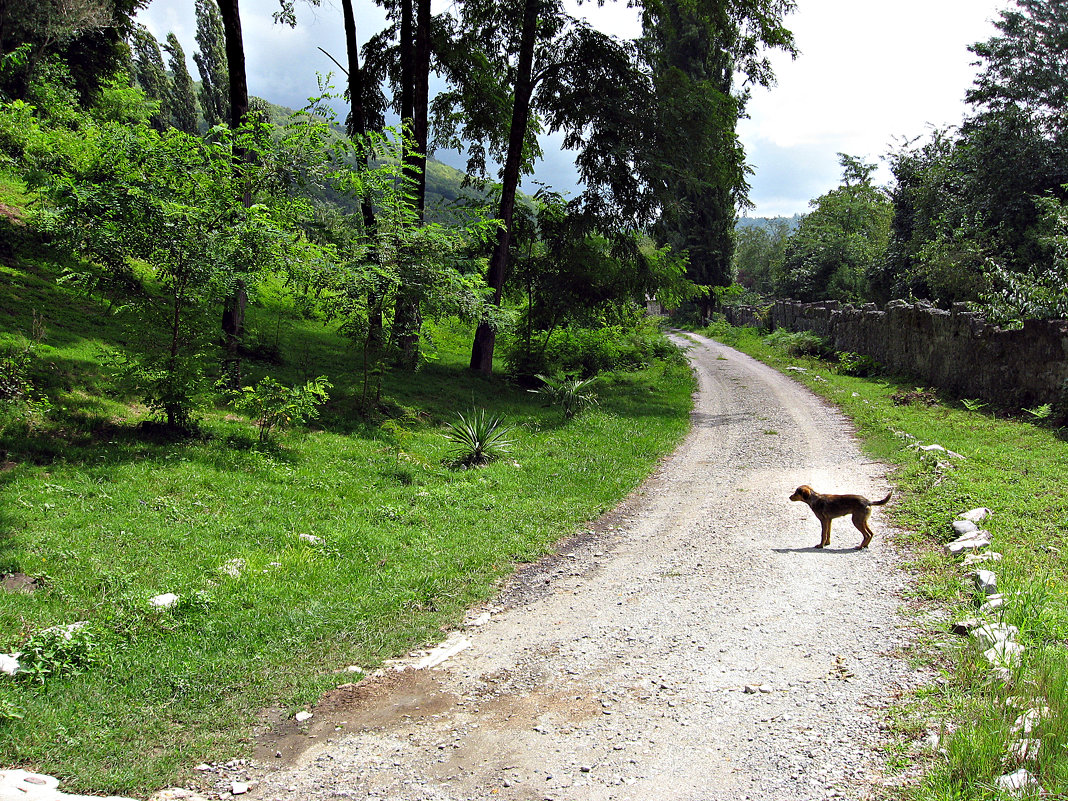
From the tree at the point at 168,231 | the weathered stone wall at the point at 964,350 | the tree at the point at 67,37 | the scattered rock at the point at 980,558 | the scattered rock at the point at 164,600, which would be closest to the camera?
→ the scattered rock at the point at 164,600

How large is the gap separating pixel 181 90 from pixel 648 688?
69.0m

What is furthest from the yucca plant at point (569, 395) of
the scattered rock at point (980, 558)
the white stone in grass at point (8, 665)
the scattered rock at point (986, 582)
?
the white stone in grass at point (8, 665)

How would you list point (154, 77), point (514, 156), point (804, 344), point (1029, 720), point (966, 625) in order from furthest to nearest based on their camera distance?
point (154, 77) → point (804, 344) → point (514, 156) → point (966, 625) → point (1029, 720)

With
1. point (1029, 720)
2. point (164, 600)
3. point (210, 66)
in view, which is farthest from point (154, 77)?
point (1029, 720)

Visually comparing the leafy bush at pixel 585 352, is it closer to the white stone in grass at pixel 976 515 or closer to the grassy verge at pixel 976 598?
the grassy verge at pixel 976 598

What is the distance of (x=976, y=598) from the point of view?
5840 mm

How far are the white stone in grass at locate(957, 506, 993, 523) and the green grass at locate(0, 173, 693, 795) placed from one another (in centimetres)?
448

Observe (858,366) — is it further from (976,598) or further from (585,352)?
(976,598)

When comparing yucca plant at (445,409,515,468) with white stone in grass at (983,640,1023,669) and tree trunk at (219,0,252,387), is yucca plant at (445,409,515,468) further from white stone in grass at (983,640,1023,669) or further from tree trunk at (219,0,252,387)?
white stone in grass at (983,640,1023,669)

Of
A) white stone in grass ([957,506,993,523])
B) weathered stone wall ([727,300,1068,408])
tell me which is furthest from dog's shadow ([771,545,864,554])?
weathered stone wall ([727,300,1068,408])

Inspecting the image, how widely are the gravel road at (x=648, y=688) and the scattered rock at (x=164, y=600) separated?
1.81 m

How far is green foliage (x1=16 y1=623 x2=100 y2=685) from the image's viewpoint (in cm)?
471

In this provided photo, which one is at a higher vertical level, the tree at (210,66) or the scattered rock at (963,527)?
the tree at (210,66)

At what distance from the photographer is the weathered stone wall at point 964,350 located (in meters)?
13.8
